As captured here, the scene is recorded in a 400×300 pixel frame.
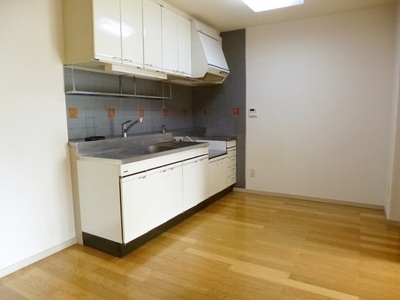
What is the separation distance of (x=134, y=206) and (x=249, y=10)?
267 cm

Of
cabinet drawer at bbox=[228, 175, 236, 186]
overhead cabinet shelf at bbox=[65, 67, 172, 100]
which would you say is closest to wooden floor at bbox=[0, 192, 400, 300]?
cabinet drawer at bbox=[228, 175, 236, 186]

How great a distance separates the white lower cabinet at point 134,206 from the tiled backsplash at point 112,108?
31.2 inches

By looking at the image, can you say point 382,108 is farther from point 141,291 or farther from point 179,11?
point 141,291

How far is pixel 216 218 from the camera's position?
3.32 m

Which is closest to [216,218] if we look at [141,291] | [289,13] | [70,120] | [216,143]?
[216,143]

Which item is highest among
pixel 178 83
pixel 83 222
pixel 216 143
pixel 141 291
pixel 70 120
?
pixel 178 83

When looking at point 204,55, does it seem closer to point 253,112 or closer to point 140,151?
point 253,112

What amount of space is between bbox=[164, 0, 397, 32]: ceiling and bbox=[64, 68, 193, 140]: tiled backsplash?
104 centimetres

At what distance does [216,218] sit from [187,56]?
2.07 metres

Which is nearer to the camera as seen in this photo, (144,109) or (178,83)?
(144,109)

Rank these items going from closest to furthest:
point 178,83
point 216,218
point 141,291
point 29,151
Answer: point 141,291, point 29,151, point 216,218, point 178,83

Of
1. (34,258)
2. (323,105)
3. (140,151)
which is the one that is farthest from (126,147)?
(323,105)

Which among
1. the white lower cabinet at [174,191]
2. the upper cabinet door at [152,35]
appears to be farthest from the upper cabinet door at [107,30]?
the white lower cabinet at [174,191]

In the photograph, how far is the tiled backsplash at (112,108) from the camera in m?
2.70
